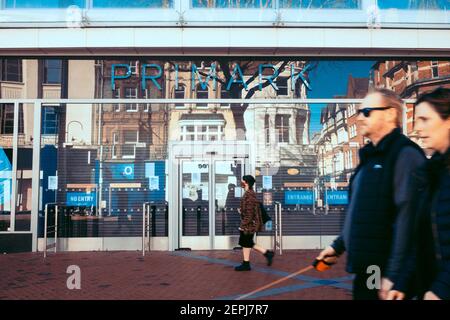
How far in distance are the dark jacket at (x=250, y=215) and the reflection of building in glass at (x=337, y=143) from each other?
3461 mm

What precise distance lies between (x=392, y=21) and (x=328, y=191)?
4.27m

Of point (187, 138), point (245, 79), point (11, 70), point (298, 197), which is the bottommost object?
point (298, 197)

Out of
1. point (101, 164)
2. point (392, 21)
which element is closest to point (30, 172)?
point (101, 164)

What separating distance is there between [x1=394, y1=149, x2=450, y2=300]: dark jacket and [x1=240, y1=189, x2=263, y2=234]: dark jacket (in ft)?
22.2

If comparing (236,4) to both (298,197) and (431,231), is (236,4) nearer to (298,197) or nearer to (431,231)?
(298,197)

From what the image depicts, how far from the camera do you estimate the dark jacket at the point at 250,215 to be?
31.4 feet

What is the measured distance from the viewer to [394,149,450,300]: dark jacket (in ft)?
8.43

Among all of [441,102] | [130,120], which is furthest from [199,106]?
[441,102]

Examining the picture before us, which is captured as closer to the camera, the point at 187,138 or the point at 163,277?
the point at 163,277

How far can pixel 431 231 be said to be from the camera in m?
2.72

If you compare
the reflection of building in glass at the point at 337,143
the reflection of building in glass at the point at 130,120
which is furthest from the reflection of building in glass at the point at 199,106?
the reflection of building in glass at the point at 337,143

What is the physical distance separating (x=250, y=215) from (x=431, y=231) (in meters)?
6.95

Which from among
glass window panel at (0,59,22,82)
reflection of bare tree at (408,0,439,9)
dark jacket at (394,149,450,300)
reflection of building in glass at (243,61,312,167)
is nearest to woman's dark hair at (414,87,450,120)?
dark jacket at (394,149,450,300)

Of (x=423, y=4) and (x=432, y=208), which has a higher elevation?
(x=423, y=4)
